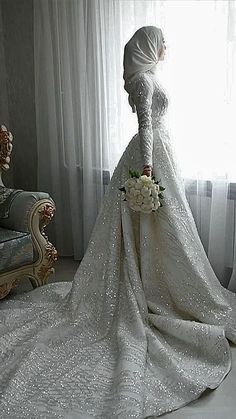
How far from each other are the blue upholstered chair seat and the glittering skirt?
23 cm

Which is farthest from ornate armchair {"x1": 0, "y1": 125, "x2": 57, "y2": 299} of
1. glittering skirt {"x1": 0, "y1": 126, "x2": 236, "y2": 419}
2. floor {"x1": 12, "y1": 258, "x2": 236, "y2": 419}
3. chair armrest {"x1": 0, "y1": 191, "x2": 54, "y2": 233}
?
floor {"x1": 12, "y1": 258, "x2": 236, "y2": 419}

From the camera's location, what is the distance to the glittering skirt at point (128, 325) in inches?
73.7

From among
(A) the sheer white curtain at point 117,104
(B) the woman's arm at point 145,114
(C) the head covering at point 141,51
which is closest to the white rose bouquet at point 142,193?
(B) the woman's arm at point 145,114

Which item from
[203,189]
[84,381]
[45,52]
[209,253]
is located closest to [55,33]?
[45,52]

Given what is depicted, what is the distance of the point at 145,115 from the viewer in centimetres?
233

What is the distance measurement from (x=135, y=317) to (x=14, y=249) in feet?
2.91

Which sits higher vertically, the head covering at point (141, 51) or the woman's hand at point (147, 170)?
the head covering at point (141, 51)

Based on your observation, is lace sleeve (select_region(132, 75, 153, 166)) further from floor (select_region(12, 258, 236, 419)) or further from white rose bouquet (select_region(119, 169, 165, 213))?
floor (select_region(12, 258, 236, 419))

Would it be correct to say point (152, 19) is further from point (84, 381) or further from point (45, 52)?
point (84, 381)

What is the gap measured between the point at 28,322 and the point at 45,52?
2.06 metres

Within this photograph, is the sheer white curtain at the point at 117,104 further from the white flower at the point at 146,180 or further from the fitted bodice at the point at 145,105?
the white flower at the point at 146,180

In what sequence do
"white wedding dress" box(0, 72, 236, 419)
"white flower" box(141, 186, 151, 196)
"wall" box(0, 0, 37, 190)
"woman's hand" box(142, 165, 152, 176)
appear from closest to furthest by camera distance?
"white wedding dress" box(0, 72, 236, 419), "white flower" box(141, 186, 151, 196), "woman's hand" box(142, 165, 152, 176), "wall" box(0, 0, 37, 190)

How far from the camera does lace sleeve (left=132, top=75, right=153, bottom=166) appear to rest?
91.3 inches

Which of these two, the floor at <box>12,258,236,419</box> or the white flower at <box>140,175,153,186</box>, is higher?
the white flower at <box>140,175,153,186</box>
